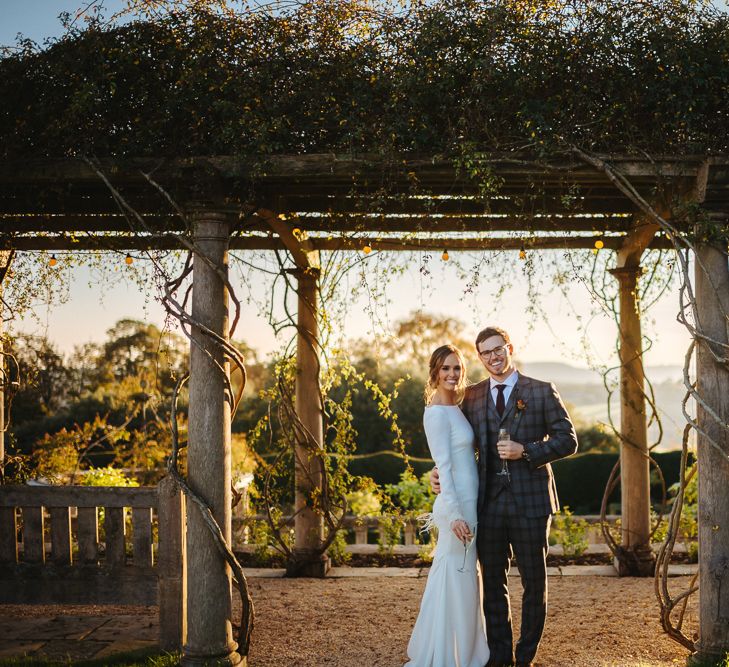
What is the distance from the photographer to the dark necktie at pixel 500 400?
4.30m

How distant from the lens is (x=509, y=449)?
4.06 metres

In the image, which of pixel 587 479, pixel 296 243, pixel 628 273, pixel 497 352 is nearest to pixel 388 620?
pixel 497 352

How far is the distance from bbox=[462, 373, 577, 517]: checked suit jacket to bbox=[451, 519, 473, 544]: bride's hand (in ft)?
0.71

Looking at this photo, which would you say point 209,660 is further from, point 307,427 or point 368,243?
point 368,243

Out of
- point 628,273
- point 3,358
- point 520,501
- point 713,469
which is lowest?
point 520,501

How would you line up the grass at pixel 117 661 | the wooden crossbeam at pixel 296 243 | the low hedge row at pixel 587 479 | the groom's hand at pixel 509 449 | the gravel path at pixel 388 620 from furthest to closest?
1. the low hedge row at pixel 587 479
2. the wooden crossbeam at pixel 296 243
3. the gravel path at pixel 388 620
4. the grass at pixel 117 661
5. the groom's hand at pixel 509 449

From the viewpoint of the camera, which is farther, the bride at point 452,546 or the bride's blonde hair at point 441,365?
the bride's blonde hair at point 441,365

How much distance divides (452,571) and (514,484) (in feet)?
1.90

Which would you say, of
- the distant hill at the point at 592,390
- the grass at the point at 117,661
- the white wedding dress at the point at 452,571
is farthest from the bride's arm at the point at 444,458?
the distant hill at the point at 592,390

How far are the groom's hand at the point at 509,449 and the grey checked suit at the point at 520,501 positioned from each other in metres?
0.07

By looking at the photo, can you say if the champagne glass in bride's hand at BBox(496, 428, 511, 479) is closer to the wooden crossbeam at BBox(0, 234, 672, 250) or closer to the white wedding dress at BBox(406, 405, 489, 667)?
the white wedding dress at BBox(406, 405, 489, 667)

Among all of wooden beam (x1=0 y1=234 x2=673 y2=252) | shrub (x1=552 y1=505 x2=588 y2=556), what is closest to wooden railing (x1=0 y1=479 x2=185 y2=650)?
wooden beam (x1=0 y1=234 x2=673 y2=252)

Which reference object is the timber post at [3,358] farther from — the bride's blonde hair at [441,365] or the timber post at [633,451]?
the timber post at [633,451]

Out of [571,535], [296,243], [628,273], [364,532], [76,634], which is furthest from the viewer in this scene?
[364,532]
